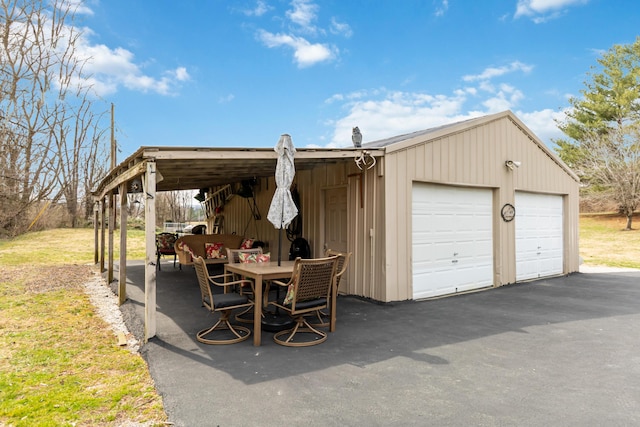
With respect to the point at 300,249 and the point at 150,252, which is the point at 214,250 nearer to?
the point at 300,249

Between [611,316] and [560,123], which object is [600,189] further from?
[611,316]

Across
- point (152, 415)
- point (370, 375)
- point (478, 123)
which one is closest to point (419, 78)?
point (478, 123)

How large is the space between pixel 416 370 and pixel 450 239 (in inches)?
150

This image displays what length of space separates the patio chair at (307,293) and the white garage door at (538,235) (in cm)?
540

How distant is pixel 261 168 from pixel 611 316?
5.72 m

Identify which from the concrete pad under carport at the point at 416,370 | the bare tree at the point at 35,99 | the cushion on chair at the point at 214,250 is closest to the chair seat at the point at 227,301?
the concrete pad under carport at the point at 416,370

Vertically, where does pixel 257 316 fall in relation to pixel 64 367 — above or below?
above

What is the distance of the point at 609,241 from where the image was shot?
1712 centimetres

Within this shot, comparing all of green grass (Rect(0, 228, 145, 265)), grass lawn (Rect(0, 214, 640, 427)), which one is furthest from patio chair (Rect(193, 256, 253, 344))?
green grass (Rect(0, 228, 145, 265))

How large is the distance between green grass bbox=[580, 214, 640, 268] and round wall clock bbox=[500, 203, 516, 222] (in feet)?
21.0

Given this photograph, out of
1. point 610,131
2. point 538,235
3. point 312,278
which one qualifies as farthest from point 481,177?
point 610,131

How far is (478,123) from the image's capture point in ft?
22.9

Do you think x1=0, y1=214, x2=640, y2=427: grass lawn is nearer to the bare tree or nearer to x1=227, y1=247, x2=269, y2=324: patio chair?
x1=227, y1=247, x2=269, y2=324: patio chair

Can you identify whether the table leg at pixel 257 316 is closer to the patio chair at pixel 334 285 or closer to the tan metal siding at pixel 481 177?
the patio chair at pixel 334 285
